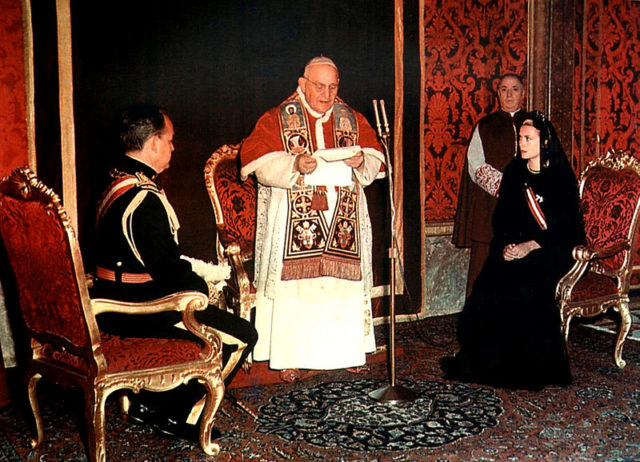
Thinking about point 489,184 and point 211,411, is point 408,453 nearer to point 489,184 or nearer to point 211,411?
point 211,411

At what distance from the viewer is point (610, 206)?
16.2 ft

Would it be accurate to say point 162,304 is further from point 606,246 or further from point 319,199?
point 606,246

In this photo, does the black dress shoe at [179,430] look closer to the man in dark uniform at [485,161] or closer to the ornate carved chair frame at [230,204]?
the ornate carved chair frame at [230,204]

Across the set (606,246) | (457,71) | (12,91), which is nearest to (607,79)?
(457,71)

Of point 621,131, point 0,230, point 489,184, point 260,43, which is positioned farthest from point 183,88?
point 621,131

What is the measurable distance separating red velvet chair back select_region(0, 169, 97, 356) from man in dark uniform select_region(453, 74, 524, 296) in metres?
3.69

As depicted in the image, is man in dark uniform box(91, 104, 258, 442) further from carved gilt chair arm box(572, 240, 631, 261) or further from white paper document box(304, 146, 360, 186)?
carved gilt chair arm box(572, 240, 631, 261)

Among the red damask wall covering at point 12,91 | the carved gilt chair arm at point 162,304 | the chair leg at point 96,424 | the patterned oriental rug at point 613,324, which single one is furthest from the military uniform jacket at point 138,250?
the patterned oriental rug at point 613,324

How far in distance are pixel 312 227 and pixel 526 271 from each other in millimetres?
1387

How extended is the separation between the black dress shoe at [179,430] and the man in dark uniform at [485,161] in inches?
124

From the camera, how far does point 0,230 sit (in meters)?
3.25

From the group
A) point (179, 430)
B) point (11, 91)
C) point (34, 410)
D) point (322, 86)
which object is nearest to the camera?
point (34, 410)

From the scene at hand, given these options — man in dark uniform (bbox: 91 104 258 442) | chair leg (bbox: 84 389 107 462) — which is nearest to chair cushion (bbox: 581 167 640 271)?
man in dark uniform (bbox: 91 104 258 442)

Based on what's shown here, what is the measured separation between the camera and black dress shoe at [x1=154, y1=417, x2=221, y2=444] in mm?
3420
